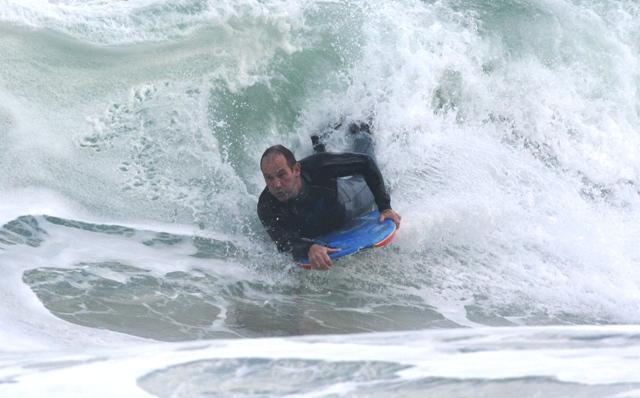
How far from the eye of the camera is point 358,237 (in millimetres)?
5648

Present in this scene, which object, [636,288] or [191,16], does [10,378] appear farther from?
[191,16]

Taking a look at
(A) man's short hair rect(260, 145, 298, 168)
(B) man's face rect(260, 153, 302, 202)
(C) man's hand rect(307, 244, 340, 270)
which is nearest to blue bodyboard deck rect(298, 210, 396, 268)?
(C) man's hand rect(307, 244, 340, 270)

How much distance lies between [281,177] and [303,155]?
6.74ft

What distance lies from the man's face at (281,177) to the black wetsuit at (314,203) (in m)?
0.08

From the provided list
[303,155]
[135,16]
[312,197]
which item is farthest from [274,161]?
[135,16]

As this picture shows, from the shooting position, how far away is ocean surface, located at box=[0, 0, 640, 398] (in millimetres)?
3373

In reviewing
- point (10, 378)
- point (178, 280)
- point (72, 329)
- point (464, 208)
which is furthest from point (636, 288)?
point (10, 378)

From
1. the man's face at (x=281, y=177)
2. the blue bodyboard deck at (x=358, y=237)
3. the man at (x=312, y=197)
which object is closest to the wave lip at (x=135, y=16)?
the man at (x=312, y=197)

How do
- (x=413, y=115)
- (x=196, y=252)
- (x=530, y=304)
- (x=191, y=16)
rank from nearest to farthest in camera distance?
(x=530, y=304), (x=196, y=252), (x=413, y=115), (x=191, y=16)

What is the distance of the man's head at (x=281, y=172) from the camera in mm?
5244

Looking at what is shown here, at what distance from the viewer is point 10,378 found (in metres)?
3.12

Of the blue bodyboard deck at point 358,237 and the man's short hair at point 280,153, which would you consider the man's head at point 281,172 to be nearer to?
the man's short hair at point 280,153

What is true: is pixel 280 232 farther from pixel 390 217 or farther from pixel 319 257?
pixel 390 217

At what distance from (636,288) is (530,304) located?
76cm
